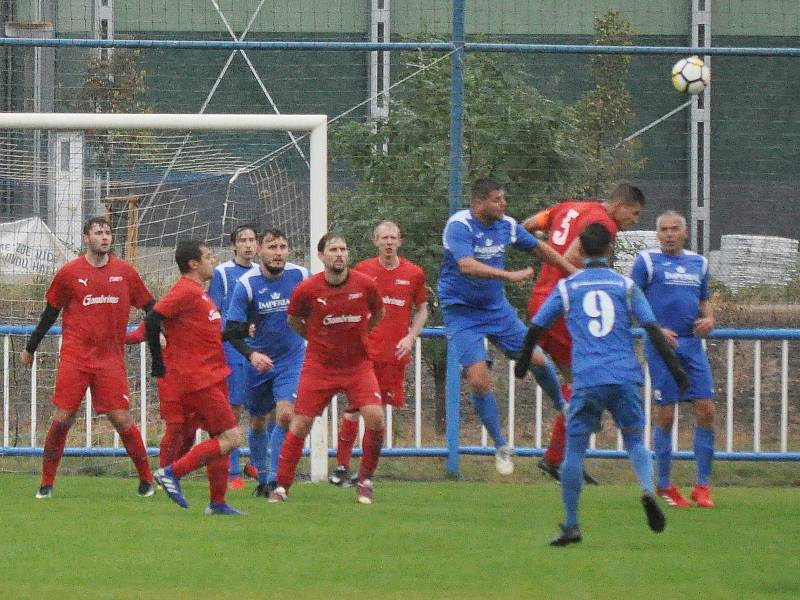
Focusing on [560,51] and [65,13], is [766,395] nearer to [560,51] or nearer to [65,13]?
[560,51]

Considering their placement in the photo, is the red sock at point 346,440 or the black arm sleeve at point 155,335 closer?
the black arm sleeve at point 155,335

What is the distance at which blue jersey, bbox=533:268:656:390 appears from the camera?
7.36 metres

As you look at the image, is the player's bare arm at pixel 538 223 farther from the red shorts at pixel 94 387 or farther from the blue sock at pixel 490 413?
the red shorts at pixel 94 387

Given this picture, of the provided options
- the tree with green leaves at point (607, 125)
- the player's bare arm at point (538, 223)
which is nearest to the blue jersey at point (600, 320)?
the player's bare arm at point (538, 223)

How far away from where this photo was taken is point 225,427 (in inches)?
339

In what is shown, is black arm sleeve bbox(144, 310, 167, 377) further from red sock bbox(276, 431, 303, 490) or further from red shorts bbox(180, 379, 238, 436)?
red sock bbox(276, 431, 303, 490)

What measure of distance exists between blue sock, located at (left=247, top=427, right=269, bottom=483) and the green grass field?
52 cm

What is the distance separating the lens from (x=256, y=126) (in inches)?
448

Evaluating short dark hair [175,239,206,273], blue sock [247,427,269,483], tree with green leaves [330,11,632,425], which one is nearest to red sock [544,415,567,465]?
tree with green leaves [330,11,632,425]

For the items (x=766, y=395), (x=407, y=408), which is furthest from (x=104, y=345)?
(x=766, y=395)

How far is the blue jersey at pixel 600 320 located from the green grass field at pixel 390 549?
0.95m

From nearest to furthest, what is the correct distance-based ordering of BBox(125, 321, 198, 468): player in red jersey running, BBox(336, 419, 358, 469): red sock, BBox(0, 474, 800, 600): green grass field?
BBox(0, 474, 800, 600): green grass field
BBox(125, 321, 198, 468): player in red jersey running
BBox(336, 419, 358, 469): red sock

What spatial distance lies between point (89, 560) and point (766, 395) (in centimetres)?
760

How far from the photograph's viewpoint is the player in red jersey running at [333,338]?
365 inches
